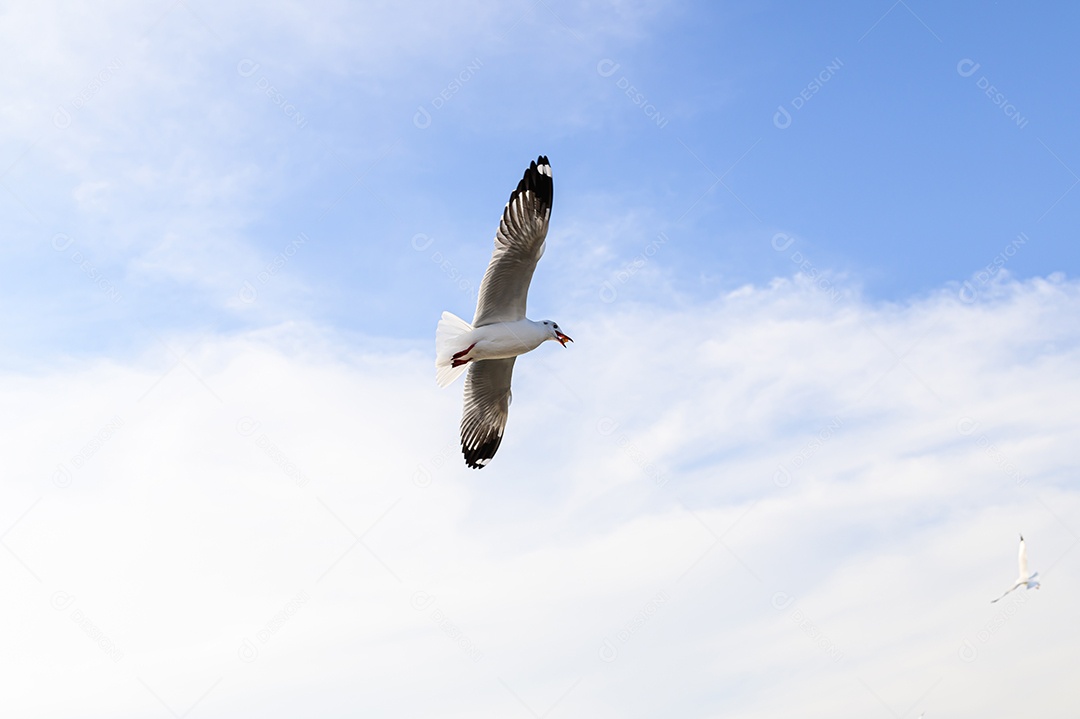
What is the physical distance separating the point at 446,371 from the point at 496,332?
2.69 ft

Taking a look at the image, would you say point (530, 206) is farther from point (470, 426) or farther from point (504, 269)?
point (470, 426)

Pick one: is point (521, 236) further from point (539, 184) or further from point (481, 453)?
point (481, 453)

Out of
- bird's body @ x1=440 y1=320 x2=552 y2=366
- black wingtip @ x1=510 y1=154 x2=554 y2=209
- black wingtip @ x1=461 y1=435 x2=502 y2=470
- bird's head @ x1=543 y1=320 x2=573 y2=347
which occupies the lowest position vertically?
black wingtip @ x1=461 y1=435 x2=502 y2=470

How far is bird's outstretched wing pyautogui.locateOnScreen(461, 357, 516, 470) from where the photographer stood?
42.2ft

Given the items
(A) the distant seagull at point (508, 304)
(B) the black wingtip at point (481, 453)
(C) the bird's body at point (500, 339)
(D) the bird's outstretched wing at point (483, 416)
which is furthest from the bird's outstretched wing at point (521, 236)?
(B) the black wingtip at point (481, 453)

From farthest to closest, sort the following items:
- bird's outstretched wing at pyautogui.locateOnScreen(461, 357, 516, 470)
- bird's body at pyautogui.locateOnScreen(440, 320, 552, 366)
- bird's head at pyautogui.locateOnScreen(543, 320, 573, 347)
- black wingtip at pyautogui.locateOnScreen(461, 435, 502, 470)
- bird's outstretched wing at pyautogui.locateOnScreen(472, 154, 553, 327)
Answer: black wingtip at pyautogui.locateOnScreen(461, 435, 502, 470)
bird's outstretched wing at pyautogui.locateOnScreen(461, 357, 516, 470)
bird's head at pyautogui.locateOnScreen(543, 320, 573, 347)
bird's body at pyautogui.locateOnScreen(440, 320, 552, 366)
bird's outstretched wing at pyautogui.locateOnScreen(472, 154, 553, 327)

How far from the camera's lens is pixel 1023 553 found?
1934cm

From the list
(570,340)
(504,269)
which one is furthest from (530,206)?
(570,340)

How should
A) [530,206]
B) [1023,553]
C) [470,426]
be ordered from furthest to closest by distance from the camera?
[1023,553], [470,426], [530,206]

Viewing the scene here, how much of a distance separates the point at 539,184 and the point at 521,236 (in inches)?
22.8

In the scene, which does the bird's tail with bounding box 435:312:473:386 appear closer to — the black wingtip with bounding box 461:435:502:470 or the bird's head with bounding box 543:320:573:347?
the bird's head with bounding box 543:320:573:347

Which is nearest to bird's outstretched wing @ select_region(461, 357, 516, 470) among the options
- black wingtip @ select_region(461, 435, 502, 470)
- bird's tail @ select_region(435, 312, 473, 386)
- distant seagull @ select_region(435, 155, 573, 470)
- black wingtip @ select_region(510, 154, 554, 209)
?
black wingtip @ select_region(461, 435, 502, 470)

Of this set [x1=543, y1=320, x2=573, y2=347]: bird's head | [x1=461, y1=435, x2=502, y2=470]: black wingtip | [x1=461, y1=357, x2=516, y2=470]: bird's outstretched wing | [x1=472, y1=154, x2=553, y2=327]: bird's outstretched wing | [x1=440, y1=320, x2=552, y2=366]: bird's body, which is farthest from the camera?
[x1=461, y1=435, x2=502, y2=470]: black wingtip

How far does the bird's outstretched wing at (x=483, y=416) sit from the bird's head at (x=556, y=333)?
1137 millimetres
